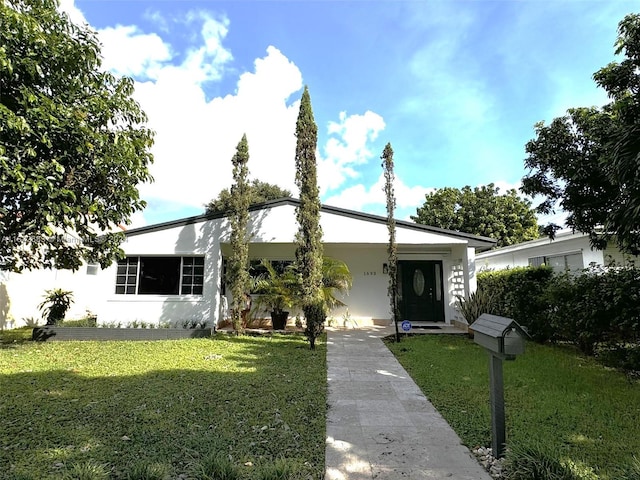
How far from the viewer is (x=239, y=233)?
10664 millimetres

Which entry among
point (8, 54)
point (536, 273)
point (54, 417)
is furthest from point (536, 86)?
point (54, 417)

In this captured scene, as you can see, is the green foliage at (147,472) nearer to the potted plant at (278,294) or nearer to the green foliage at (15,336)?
the potted plant at (278,294)

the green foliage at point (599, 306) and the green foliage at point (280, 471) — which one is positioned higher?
the green foliage at point (599, 306)

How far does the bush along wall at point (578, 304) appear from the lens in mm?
5660

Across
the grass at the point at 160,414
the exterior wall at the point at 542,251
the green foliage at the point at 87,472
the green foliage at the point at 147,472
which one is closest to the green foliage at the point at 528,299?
the exterior wall at the point at 542,251

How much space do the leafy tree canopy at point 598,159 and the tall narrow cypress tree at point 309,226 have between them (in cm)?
527

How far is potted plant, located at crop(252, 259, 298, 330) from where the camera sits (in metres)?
10.9

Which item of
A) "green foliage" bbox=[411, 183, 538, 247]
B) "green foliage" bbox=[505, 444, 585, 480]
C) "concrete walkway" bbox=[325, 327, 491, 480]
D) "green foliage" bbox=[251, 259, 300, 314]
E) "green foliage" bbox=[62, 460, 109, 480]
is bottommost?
"concrete walkway" bbox=[325, 327, 491, 480]

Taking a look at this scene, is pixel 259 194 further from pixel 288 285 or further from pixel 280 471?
pixel 280 471

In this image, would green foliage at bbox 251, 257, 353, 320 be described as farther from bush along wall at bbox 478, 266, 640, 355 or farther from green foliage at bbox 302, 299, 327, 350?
bush along wall at bbox 478, 266, 640, 355

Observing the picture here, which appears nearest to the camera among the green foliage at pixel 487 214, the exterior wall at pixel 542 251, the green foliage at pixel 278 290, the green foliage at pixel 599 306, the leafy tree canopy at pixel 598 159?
the leafy tree canopy at pixel 598 159

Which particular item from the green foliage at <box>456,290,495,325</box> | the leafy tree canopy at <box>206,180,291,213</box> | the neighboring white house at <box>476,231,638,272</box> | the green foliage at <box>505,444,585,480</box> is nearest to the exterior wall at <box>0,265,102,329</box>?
the green foliage at <box>456,290,495,325</box>

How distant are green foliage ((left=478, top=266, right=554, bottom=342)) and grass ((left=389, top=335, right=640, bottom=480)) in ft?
2.83

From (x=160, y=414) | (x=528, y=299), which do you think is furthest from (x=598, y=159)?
(x=160, y=414)
